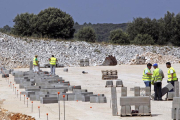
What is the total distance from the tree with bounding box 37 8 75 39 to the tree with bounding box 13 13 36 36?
270 cm

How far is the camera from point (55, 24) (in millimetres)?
70250

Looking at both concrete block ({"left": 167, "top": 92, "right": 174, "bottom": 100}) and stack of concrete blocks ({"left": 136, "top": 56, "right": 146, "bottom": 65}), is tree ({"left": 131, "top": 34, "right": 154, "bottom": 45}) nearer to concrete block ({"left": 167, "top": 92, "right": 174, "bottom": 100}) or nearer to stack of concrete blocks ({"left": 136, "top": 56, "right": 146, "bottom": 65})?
stack of concrete blocks ({"left": 136, "top": 56, "right": 146, "bottom": 65})

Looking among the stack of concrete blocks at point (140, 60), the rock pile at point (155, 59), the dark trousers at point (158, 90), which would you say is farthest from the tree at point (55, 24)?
the dark trousers at point (158, 90)

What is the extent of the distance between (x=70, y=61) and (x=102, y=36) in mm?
90983

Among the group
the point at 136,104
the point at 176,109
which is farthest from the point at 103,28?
the point at 176,109

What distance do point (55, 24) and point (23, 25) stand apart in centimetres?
880

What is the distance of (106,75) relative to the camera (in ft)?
90.3

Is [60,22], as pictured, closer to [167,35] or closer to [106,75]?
[167,35]

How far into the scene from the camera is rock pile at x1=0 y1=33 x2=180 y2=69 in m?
47.9

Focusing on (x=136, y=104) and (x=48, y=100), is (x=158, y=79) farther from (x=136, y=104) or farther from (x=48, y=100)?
(x=48, y=100)

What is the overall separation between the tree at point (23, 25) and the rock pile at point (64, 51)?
18839 millimetres

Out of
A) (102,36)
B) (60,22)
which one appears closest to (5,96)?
(60,22)

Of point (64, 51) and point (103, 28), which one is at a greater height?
point (103, 28)

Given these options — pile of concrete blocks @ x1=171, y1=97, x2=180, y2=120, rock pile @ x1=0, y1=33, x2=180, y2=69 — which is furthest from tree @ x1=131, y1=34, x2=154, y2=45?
pile of concrete blocks @ x1=171, y1=97, x2=180, y2=120
